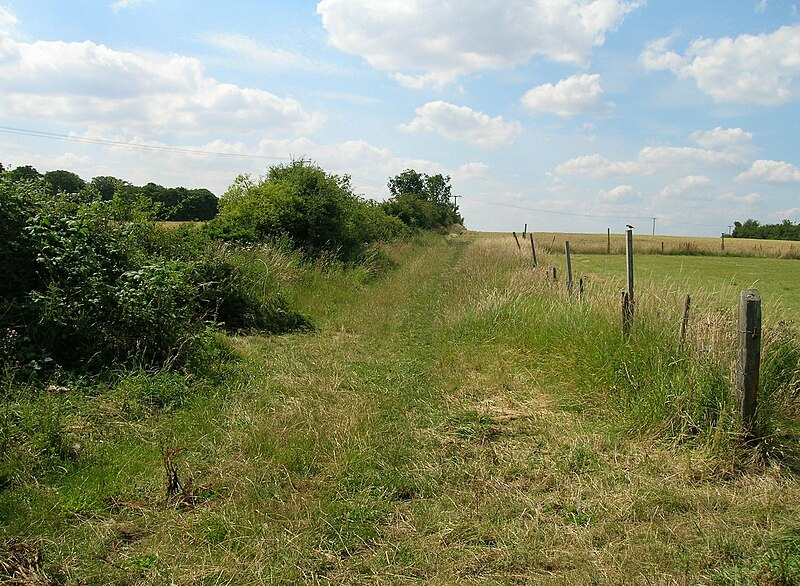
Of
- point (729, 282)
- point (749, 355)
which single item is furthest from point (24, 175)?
point (729, 282)

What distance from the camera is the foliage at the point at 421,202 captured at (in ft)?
174

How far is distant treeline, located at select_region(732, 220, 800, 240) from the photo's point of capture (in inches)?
3329

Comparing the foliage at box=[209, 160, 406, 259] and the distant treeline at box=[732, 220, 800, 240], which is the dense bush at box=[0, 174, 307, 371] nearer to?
the foliage at box=[209, 160, 406, 259]

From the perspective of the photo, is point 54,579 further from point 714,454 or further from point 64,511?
point 714,454

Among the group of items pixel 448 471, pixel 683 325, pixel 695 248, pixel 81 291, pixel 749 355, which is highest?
pixel 695 248

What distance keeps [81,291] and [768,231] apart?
100669mm

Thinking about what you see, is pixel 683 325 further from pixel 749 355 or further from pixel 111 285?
pixel 111 285

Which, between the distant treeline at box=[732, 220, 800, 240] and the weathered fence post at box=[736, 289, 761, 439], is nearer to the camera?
the weathered fence post at box=[736, 289, 761, 439]

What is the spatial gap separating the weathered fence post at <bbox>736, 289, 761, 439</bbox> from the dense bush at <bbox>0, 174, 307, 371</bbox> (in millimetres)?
5857

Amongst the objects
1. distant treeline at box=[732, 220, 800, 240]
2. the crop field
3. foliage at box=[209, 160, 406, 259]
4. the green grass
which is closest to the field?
the green grass

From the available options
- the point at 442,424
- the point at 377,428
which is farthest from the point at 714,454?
the point at 377,428

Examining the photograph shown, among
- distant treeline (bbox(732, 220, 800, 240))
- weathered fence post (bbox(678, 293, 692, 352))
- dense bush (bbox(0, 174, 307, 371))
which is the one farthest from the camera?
distant treeline (bbox(732, 220, 800, 240))

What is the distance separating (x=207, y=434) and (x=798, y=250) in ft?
161

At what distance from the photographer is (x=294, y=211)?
17438mm
